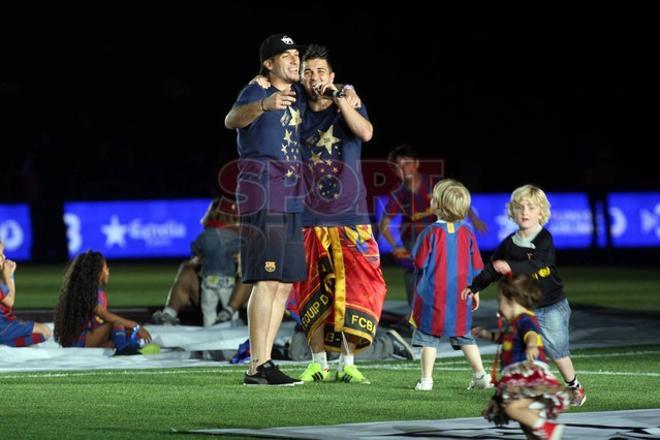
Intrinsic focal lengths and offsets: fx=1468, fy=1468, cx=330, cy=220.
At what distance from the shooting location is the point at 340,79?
35.0 meters

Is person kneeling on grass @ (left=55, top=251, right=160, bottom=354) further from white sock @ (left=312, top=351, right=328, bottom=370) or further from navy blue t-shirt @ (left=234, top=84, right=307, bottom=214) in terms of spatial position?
navy blue t-shirt @ (left=234, top=84, right=307, bottom=214)

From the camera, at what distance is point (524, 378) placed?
6.80m

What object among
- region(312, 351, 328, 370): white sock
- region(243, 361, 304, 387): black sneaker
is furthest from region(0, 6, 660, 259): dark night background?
region(243, 361, 304, 387): black sneaker

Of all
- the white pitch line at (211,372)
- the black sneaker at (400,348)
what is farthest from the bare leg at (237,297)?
the white pitch line at (211,372)

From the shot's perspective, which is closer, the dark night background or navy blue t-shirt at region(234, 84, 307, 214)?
navy blue t-shirt at region(234, 84, 307, 214)

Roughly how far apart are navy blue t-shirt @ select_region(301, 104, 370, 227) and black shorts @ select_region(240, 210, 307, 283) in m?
0.34

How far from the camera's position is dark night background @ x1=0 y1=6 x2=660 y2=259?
35.2 meters

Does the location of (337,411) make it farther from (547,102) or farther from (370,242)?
(547,102)

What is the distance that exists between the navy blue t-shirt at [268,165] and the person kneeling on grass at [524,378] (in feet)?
10.7

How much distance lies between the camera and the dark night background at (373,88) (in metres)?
35.2

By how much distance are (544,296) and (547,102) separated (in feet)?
103

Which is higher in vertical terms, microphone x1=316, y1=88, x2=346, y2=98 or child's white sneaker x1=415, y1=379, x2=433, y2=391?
microphone x1=316, y1=88, x2=346, y2=98

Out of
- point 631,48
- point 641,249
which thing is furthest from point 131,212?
point 631,48

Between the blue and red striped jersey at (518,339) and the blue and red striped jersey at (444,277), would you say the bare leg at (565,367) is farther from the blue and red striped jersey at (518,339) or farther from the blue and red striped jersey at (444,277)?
the blue and red striped jersey at (518,339)
